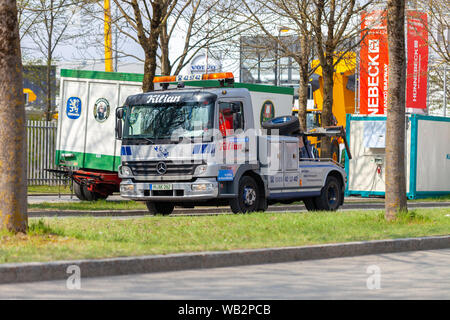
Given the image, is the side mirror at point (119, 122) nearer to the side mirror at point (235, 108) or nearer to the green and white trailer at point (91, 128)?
the side mirror at point (235, 108)

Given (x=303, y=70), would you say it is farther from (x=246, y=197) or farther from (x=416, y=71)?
(x=246, y=197)

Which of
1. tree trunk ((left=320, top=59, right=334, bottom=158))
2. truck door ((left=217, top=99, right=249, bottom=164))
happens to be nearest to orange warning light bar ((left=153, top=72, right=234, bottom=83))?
truck door ((left=217, top=99, right=249, bottom=164))

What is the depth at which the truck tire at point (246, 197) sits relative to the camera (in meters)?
16.9

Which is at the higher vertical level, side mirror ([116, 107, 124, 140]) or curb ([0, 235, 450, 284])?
side mirror ([116, 107, 124, 140])

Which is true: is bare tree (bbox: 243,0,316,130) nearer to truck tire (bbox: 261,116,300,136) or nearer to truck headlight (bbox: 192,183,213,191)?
truck tire (bbox: 261,116,300,136)

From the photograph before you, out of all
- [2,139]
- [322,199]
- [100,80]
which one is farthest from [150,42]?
[2,139]

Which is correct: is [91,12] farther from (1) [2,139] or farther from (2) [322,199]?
(1) [2,139]

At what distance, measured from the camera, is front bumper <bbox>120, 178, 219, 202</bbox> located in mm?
16281

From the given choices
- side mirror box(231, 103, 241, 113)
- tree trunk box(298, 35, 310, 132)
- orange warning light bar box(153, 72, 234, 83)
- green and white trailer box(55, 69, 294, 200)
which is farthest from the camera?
tree trunk box(298, 35, 310, 132)

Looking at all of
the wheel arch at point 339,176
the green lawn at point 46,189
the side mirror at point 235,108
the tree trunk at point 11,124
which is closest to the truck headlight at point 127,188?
the side mirror at point 235,108

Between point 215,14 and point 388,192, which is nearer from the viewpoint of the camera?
point 388,192

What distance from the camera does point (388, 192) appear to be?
1448 centimetres
